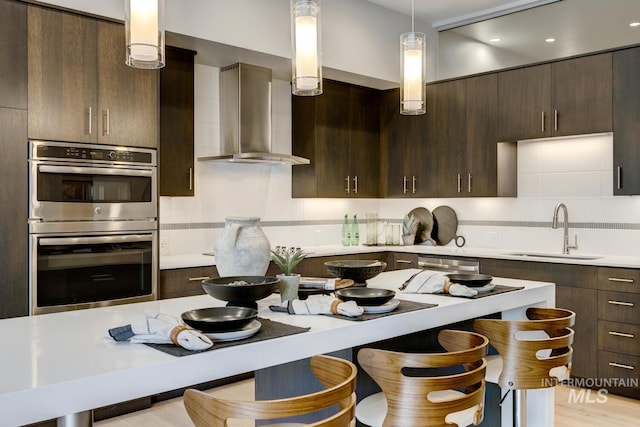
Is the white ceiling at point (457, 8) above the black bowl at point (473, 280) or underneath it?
above

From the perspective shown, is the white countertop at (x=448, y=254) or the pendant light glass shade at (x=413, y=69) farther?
the white countertop at (x=448, y=254)

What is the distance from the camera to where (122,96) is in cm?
356

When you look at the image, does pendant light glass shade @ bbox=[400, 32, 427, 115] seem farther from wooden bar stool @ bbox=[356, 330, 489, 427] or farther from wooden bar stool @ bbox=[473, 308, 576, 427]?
wooden bar stool @ bbox=[356, 330, 489, 427]

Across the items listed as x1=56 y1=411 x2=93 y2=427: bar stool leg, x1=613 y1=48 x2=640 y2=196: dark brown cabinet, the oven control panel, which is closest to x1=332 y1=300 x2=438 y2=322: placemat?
x1=56 y1=411 x2=93 y2=427: bar stool leg

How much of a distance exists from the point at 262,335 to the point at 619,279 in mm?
3044

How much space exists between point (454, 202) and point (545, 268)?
1442mm

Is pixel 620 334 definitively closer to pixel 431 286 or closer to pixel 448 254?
pixel 448 254

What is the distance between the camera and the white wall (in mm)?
4461

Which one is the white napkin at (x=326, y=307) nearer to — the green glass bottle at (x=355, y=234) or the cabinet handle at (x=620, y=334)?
the cabinet handle at (x=620, y=334)

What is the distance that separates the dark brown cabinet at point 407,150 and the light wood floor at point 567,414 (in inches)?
89.4

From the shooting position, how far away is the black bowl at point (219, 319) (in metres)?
1.71

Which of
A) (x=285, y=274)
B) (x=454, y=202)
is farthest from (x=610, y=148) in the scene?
(x=285, y=274)

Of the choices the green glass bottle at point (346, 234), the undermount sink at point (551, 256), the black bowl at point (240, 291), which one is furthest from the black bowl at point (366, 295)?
the green glass bottle at point (346, 234)

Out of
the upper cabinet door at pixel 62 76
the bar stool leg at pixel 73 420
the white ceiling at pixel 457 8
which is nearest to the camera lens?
the bar stool leg at pixel 73 420
